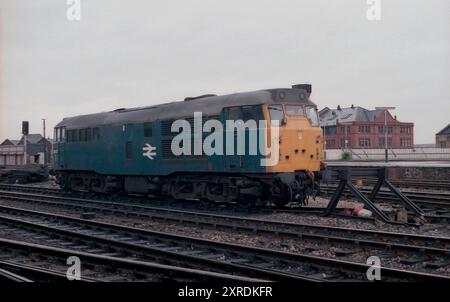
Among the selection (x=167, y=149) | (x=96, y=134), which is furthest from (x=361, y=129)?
(x=167, y=149)

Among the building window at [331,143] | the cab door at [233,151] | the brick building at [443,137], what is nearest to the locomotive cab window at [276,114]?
the cab door at [233,151]

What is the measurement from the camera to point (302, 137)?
54.2ft

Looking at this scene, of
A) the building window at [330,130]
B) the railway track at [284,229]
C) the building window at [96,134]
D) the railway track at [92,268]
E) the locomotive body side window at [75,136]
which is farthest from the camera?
the building window at [330,130]

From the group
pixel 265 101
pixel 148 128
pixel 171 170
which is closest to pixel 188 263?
pixel 265 101

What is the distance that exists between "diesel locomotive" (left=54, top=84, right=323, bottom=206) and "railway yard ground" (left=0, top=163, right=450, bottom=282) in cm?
73

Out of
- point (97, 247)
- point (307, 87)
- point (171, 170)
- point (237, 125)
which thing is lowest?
point (97, 247)

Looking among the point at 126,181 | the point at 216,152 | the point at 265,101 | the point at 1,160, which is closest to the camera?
the point at 265,101

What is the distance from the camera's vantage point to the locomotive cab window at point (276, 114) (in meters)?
15.9

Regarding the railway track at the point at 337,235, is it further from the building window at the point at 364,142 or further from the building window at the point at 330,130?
the building window at the point at 364,142

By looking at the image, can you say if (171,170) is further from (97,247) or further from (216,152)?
(97,247)

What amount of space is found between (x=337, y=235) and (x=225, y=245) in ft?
10.5

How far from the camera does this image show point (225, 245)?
10383 millimetres

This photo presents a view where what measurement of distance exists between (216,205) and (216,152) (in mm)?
2137

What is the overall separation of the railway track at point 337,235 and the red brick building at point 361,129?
70055mm
